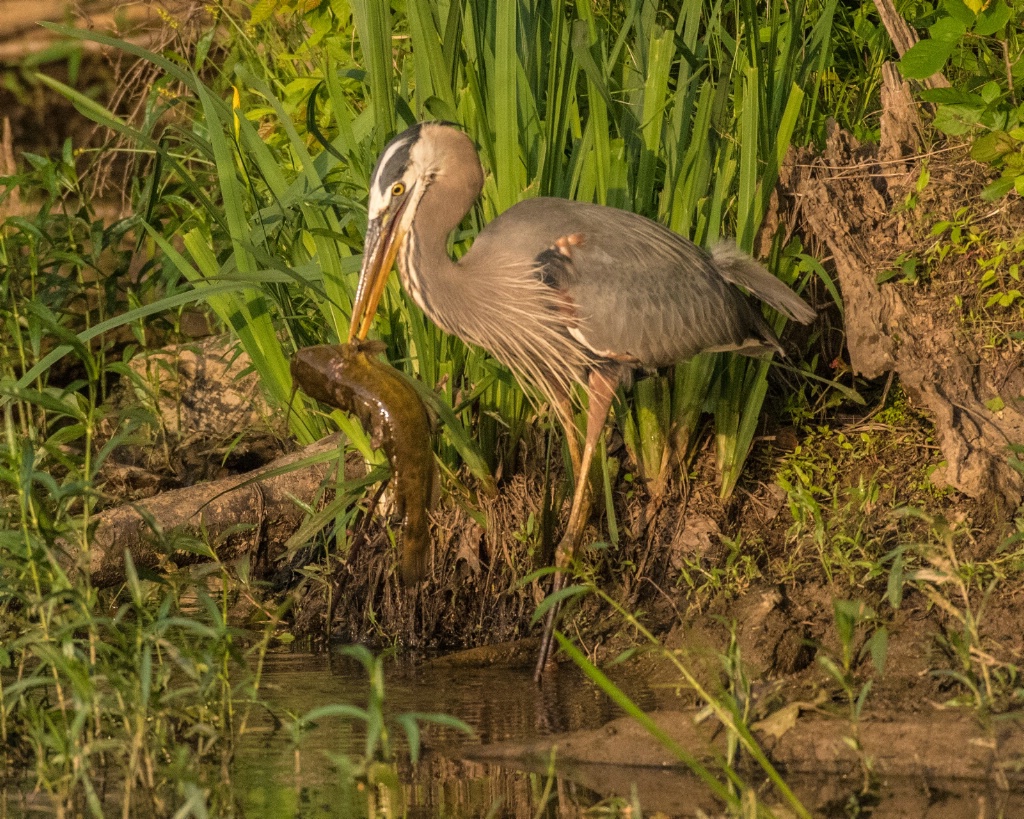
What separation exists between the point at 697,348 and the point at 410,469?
942 millimetres

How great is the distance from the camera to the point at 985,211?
4.61 meters

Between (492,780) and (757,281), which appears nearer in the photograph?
(492,780)

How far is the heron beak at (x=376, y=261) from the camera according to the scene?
13.4ft

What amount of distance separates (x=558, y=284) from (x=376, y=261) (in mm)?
565

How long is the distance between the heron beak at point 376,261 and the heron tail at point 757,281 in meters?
1.00

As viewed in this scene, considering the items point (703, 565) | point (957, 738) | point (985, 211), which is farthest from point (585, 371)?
point (957, 738)

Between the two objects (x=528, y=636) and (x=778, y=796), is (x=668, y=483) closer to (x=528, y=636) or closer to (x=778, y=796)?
(x=528, y=636)

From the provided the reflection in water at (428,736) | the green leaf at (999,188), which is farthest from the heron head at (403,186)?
the green leaf at (999,188)

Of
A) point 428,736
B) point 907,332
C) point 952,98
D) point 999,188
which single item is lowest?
point 428,736

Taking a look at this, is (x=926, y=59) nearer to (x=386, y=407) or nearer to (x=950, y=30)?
(x=950, y=30)

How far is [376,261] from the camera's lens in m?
4.13

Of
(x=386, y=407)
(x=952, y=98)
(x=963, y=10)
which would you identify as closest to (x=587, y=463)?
(x=386, y=407)

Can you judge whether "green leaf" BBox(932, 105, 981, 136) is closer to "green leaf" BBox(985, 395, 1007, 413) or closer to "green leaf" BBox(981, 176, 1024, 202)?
"green leaf" BBox(981, 176, 1024, 202)

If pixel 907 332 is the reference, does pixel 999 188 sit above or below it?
above
